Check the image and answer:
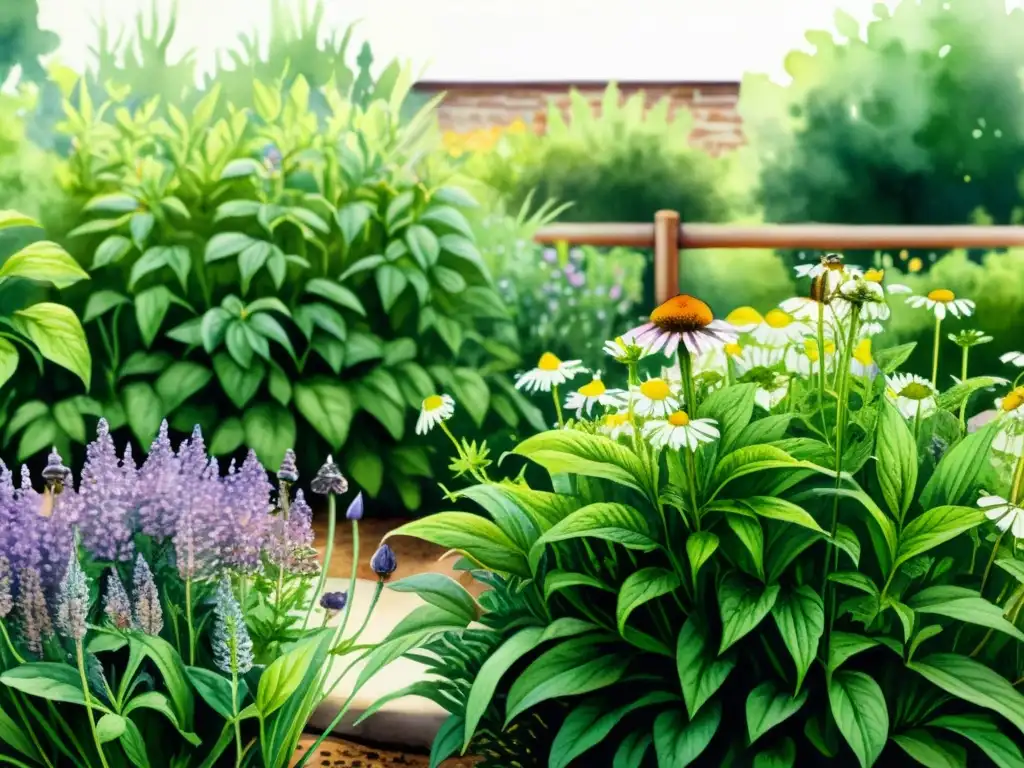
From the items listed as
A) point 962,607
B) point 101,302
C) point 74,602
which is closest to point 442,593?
point 74,602

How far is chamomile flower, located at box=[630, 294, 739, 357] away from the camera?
1984mm

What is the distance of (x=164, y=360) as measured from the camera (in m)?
4.07

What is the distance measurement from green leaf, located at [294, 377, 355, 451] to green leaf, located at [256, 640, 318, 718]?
1772 millimetres

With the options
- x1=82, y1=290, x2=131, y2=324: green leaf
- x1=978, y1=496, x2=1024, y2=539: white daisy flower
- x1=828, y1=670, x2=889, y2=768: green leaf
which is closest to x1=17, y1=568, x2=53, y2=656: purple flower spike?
x1=828, y1=670, x2=889, y2=768: green leaf

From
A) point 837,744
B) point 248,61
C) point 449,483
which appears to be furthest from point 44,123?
point 837,744

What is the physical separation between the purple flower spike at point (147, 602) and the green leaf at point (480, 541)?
0.43 m

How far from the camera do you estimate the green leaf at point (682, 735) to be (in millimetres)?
1981

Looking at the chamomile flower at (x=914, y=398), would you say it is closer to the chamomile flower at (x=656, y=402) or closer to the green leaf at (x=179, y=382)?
the chamomile flower at (x=656, y=402)

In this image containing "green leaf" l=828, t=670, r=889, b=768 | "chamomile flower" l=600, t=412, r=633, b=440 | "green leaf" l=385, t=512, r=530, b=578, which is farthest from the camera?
"chamomile flower" l=600, t=412, r=633, b=440

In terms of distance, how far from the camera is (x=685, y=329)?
2.01 m

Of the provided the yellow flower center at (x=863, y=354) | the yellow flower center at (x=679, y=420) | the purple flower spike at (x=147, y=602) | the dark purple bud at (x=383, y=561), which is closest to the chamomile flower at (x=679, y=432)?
the yellow flower center at (x=679, y=420)

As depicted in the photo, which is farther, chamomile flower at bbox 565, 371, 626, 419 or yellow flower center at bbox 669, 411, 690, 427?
chamomile flower at bbox 565, 371, 626, 419

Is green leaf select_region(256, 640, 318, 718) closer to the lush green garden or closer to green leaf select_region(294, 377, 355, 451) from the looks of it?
the lush green garden

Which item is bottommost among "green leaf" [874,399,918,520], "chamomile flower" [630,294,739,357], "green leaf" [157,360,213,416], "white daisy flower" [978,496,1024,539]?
"green leaf" [157,360,213,416]
